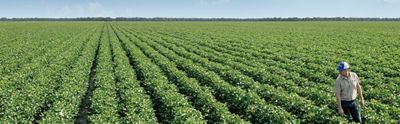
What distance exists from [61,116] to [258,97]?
5.84 m

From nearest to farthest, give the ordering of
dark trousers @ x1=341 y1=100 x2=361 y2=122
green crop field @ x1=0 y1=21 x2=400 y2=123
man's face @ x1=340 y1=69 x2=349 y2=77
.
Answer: man's face @ x1=340 y1=69 x2=349 y2=77 → dark trousers @ x1=341 y1=100 x2=361 y2=122 → green crop field @ x1=0 y1=21 x2=400 y2=123

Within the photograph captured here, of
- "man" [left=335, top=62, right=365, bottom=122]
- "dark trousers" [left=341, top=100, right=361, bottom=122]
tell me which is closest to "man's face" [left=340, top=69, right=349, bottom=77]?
"man" [left=335, top=62, right=365, bottom=122]

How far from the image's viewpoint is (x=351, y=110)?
1052 cm

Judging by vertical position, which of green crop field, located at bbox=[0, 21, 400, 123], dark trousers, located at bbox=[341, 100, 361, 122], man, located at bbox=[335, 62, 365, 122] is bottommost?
green crop field, located at bbox=[0, 21, 400, 123]

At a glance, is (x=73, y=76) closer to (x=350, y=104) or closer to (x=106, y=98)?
(x=106, y=98)

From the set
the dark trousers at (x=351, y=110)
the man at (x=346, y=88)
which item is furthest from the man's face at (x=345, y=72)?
the dark trousers at (x=351, y=110)

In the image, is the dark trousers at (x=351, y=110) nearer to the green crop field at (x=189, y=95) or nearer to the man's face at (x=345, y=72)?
the green crop field at (x=189, y=95)

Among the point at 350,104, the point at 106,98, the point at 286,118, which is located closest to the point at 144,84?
the point at 106,98

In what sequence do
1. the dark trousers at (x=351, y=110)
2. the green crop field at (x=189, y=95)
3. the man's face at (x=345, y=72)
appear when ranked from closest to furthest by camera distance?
the man's face at (x=345, y=72)
the dark trousers at (x=351, y=110)
the green crop field at (x=189, y=95)

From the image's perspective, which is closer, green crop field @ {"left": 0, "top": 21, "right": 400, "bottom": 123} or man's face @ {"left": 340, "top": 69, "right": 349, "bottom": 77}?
→ man's face @ {"left": 340, "top": 69, "right": 349, "bottom": 77}

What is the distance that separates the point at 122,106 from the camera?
41.9 feet

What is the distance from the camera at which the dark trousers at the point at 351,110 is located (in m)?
10.2

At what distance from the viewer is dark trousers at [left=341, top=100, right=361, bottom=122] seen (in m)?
10.2

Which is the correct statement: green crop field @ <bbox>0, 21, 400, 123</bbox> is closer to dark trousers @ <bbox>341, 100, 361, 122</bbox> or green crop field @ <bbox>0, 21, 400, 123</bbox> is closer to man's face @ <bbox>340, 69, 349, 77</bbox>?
dark trousers @ <bbox>341, 100, 361, 122</bbox>
